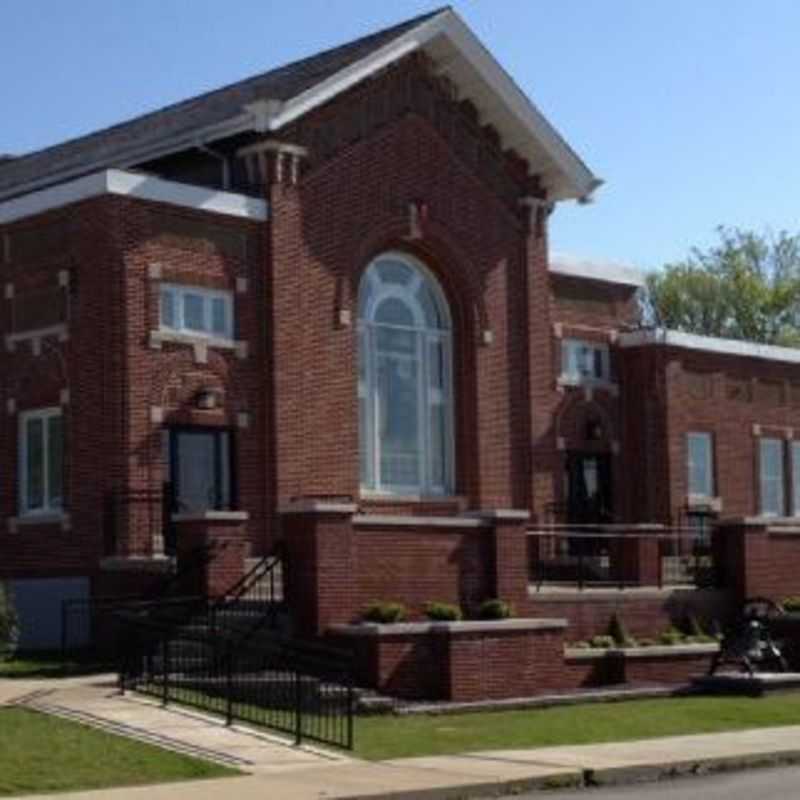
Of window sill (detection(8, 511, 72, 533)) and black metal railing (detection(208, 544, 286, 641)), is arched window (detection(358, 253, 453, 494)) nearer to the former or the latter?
window sill (detection(8, 511, 72, 533))

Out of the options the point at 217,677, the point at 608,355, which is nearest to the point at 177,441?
the point at 217,677

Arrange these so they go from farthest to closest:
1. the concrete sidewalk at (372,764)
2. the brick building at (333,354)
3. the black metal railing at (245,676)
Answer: the brick building at (333,354)
the black metal railing at (245,676)
the concrete sidewalk at (372,764)

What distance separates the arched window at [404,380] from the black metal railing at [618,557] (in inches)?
93.8

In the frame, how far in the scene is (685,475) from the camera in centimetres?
3722

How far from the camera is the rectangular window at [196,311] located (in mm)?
27266

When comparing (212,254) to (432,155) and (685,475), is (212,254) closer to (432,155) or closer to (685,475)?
(432,155)

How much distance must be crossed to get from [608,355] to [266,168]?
10.9m

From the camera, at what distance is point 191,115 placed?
3234 centimetres

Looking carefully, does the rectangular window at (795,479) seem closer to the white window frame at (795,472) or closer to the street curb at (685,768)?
the white window frame at (795,472)

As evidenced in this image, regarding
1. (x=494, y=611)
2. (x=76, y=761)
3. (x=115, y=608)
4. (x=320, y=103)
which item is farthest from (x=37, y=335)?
(x=76, y=761)

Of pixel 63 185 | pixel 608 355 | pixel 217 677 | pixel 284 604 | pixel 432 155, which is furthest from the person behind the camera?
pixel 608 355

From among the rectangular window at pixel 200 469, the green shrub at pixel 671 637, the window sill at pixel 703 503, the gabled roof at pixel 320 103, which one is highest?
the gabled roof at pixel 320 103

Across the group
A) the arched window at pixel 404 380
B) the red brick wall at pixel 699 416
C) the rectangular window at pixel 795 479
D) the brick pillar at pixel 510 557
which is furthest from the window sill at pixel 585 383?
the brick pillar at pixel 510 557

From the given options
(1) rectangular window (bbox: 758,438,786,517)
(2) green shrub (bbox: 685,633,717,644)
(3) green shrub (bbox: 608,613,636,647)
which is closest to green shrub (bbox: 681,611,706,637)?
(2) green shrub (bbox: 685,633,717,644)
